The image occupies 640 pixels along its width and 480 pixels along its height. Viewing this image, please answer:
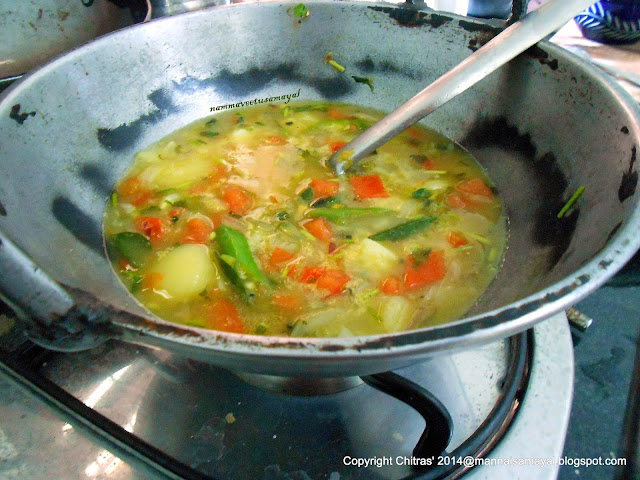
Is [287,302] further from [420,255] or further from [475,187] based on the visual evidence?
[475,187]

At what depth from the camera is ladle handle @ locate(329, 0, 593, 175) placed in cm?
128

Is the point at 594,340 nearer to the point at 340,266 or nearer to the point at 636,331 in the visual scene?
the point at 636,331

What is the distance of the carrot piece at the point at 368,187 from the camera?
1.55 m

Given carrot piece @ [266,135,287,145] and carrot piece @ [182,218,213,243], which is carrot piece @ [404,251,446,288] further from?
carrot piece @ [266,135,287,145]

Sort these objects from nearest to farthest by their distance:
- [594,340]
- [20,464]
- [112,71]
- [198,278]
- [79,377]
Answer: [20,464], [79,377], [198,278], [594,340], [112,71]

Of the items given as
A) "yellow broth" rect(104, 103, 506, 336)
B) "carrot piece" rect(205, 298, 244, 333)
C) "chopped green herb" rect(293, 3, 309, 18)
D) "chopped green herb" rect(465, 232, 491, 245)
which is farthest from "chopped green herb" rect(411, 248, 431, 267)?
"chopped green herb" rect(293, 3, 309, 18)

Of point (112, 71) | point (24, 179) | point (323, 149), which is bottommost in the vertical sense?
point (323, 149)

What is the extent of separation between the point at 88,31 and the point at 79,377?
163 centimetres

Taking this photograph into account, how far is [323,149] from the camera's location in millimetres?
1774

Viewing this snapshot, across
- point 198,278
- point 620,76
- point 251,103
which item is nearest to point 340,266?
point 198,278

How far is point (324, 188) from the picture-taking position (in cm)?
156

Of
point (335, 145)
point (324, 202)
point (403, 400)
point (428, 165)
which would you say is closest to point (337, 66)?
point (335, 145)

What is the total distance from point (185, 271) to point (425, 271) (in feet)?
2.32

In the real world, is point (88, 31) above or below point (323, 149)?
above
